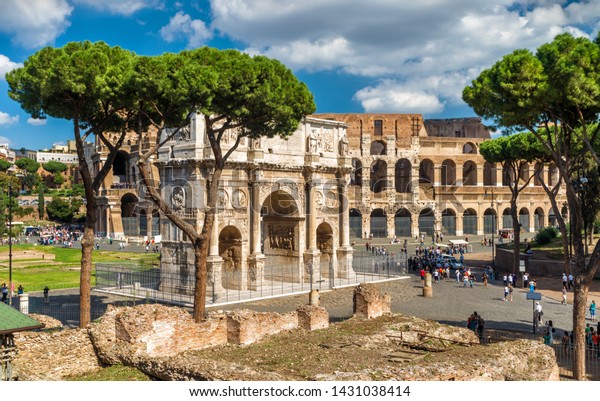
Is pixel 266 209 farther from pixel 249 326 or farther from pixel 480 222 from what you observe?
pixel 480 222

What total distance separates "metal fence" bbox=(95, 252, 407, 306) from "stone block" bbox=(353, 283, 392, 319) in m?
6.54

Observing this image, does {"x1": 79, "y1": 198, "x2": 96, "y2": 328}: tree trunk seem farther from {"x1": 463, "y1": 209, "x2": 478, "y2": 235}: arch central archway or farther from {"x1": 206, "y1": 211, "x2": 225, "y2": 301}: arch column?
{"x1": 463, "y1": 209, "x2": 478, "y2": 235}: arch central archway

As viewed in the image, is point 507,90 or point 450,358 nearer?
point 450,358

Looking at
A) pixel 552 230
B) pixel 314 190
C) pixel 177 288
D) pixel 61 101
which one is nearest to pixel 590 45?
pixel 61 101

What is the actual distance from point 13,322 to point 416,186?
4868 centimetres

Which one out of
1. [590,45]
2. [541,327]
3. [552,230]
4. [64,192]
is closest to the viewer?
[590,45]

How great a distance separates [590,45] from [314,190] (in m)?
15.8

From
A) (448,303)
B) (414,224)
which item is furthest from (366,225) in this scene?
(448,303)

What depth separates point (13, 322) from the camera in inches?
377

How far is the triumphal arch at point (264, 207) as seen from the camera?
23.4 meters

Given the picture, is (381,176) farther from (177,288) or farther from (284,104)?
(284,104)

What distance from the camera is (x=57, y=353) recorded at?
11539 mm

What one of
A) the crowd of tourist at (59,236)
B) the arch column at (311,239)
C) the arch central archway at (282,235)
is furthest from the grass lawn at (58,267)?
the arch column at (311,239)

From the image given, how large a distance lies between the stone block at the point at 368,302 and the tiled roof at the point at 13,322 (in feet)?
33.4
